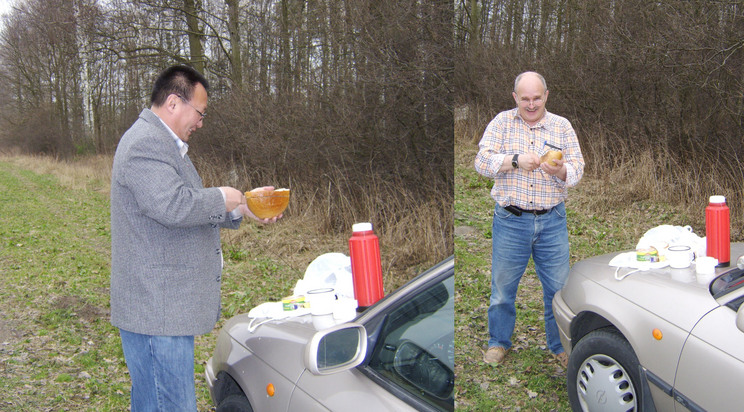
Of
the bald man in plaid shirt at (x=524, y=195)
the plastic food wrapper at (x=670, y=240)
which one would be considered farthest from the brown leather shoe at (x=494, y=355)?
the plastic food wrapper at (x=670, y=240)

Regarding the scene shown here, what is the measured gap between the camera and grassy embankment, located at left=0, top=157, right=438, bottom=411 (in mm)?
3309

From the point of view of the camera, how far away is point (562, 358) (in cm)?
275

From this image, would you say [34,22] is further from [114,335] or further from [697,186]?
[697,186]

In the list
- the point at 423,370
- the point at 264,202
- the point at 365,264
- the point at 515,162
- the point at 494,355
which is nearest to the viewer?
the point at 423,370

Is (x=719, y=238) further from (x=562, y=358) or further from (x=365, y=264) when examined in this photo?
(x=365, y=264)

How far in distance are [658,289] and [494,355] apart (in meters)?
0.96

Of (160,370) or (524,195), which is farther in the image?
(524,195)

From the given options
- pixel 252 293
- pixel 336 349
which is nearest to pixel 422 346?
pixel 336 349

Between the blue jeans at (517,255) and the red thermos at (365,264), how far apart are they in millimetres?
1165

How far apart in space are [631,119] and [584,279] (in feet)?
9.60

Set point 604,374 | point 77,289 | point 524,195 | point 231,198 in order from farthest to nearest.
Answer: point 77,289
point 524,195
point 604,374
point 231,198

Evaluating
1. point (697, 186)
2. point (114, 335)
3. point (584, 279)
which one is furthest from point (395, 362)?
point (697, 186)

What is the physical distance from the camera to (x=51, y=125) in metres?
14.8

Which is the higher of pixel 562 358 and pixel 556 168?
pixel 556 168
